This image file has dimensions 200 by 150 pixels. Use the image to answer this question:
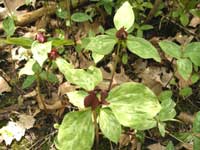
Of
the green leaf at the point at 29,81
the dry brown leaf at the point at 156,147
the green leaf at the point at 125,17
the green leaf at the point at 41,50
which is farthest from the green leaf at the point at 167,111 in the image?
the green leaf at the point at 29,81

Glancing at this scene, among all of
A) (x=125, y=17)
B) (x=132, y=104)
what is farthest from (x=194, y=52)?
(x=132, y=104)

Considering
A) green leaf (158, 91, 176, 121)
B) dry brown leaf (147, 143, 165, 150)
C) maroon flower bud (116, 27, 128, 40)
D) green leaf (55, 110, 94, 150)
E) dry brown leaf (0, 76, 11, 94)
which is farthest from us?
dry brown leaf (0, 76, 11, 94)

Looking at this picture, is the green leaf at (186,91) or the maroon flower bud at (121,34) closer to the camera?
the maroon flower bud at (121,34)

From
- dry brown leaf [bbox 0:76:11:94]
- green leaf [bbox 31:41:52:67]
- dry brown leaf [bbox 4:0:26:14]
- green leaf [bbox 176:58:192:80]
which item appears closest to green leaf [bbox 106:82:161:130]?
green leaf [bbox 31:41:52:67]

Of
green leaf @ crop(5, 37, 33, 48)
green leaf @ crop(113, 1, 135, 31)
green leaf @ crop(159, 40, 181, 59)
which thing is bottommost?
green leaf @ crop(159, 40, 181, 59)

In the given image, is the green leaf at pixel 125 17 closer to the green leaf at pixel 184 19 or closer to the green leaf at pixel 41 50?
the green leaf at pixel 41 50

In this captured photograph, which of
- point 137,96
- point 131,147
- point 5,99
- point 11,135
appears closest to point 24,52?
point 5,99

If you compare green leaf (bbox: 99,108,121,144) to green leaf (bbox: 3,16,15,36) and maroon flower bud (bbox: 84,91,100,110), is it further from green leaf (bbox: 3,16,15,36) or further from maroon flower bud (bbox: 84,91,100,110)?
green leaf (bbox: 3,16,15,36)

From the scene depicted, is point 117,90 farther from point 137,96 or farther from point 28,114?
point 28,114
